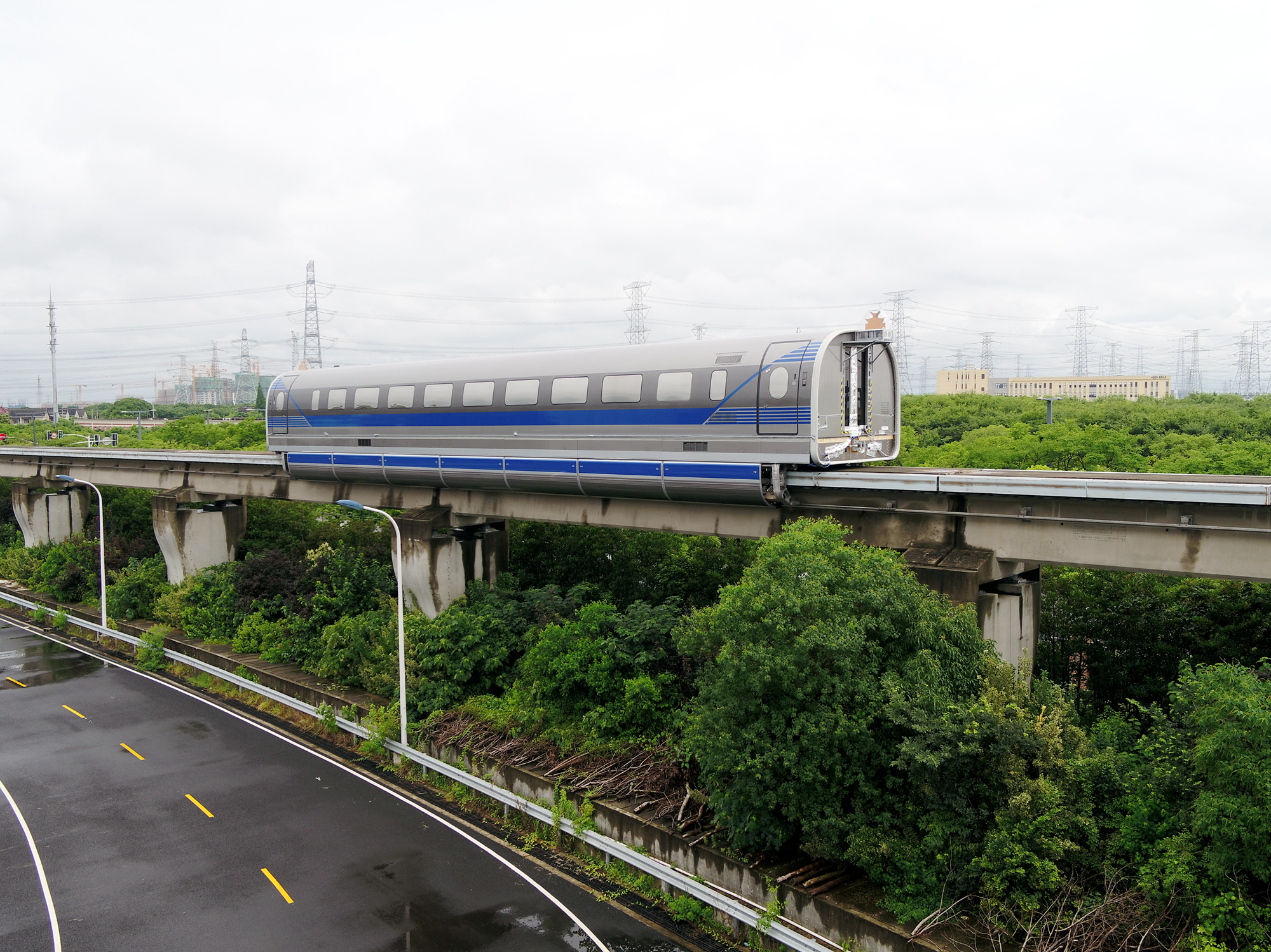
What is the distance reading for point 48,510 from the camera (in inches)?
1817

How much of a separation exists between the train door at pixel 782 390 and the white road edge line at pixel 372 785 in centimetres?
951

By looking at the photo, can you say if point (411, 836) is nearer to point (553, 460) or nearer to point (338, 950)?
point (338, 950)

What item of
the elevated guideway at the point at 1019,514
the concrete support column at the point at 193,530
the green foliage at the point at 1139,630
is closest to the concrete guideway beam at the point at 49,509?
the concrete support column at the point at 193,530

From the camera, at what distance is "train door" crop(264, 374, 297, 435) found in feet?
100

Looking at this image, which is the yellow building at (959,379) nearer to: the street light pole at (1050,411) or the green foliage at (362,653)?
the street light pole at (1050,411)

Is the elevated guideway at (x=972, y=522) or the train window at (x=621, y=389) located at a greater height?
the train window at (x=621, y=389)

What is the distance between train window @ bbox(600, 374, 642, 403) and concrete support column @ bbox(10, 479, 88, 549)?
1482 inches

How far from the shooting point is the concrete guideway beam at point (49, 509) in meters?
45.9

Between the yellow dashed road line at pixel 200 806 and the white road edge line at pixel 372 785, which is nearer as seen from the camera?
the white road edge line at pixel 372 785

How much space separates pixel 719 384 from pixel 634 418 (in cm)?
249

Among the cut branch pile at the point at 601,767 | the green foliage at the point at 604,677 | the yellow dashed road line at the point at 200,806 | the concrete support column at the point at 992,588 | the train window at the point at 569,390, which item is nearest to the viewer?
the concrete support column at the point at 992,588

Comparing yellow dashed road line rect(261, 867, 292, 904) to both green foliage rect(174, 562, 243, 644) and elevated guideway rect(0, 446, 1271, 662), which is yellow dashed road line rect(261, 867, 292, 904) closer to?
elevated guideway rect(0, 446, 1271, 662)

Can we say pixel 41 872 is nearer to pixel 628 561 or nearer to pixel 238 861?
pixel 238 861

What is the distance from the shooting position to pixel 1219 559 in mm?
14078
